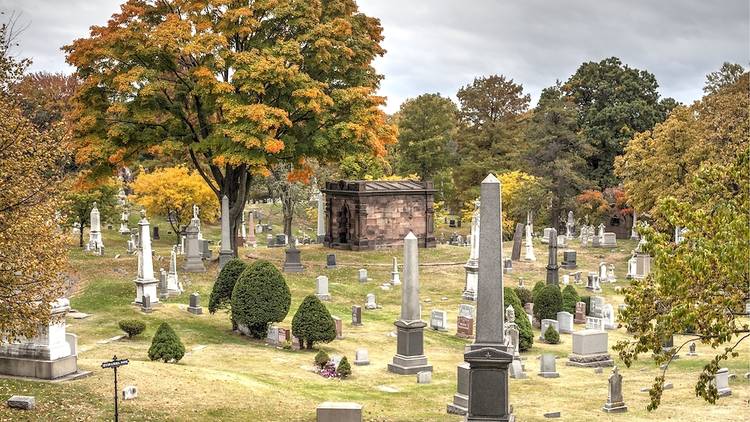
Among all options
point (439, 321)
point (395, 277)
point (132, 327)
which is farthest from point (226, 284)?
point (395, 277)

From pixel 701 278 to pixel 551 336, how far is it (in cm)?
1735

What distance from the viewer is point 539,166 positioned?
6519 cm

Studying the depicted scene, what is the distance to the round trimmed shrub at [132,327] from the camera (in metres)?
24.7

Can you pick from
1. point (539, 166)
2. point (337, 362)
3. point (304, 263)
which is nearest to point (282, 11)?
point (304, 263)

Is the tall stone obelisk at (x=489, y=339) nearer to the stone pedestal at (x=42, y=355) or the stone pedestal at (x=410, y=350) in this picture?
the stone pedestal at (x=410, y=350)

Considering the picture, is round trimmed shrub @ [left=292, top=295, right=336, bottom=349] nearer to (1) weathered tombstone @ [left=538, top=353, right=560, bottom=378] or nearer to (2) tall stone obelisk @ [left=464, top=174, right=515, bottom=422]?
(1) weathered tombstone @ [left=538, top=353, right=560, bottom=378]

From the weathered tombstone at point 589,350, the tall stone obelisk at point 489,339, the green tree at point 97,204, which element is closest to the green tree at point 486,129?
the green tree at point 97,204

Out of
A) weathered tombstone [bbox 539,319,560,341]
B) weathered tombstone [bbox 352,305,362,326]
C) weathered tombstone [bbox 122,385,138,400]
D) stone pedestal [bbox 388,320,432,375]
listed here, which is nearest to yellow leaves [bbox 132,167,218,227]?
weathered tombstone [bbox 352,305,362,326]

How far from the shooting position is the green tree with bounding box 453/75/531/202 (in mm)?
70125

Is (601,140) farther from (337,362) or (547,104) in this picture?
Answer: (337,362)

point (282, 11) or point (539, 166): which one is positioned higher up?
point (282, 11)

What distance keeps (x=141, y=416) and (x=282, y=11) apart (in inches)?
963

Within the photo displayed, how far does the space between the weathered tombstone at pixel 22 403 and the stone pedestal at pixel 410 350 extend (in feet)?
34.0

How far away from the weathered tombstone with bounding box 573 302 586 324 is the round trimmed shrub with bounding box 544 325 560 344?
4391 mm
